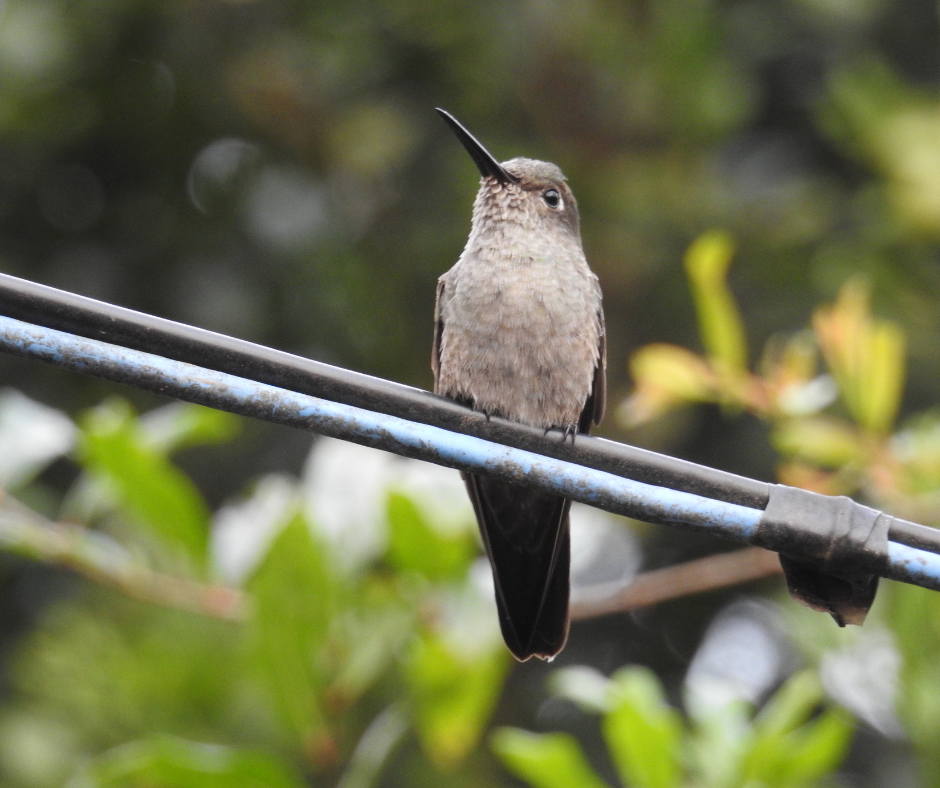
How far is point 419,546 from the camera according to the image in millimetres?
3475

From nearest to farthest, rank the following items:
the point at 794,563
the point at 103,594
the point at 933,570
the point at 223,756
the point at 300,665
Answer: the point at 933,570 < the point at 794,563 < the point at 223,756 < the point at 300,665 < the point at 103,594

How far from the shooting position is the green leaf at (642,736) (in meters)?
3.25

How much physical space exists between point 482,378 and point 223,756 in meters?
1.41

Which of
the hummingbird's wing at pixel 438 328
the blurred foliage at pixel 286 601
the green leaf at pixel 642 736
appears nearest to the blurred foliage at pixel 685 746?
the green leaf at pixel 642 736

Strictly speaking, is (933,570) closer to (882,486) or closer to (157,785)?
(882,486)

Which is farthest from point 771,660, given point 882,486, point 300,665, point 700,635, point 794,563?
point 794,563

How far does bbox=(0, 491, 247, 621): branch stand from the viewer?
3.33 metres

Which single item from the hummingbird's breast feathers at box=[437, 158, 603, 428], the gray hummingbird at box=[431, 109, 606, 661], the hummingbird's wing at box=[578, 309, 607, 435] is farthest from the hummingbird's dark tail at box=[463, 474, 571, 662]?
the hummingbird's wing at box=[578, 309, 607, 435]

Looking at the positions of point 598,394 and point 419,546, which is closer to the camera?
point 419,546

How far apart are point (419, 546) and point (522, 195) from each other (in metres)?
1.43

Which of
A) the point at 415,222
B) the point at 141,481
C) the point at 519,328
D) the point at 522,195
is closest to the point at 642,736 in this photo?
the point at 519,328

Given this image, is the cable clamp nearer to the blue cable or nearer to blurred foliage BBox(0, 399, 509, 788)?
the blue cable

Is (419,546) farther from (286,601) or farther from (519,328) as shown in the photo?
(519,328)

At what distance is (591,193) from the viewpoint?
6172mm
